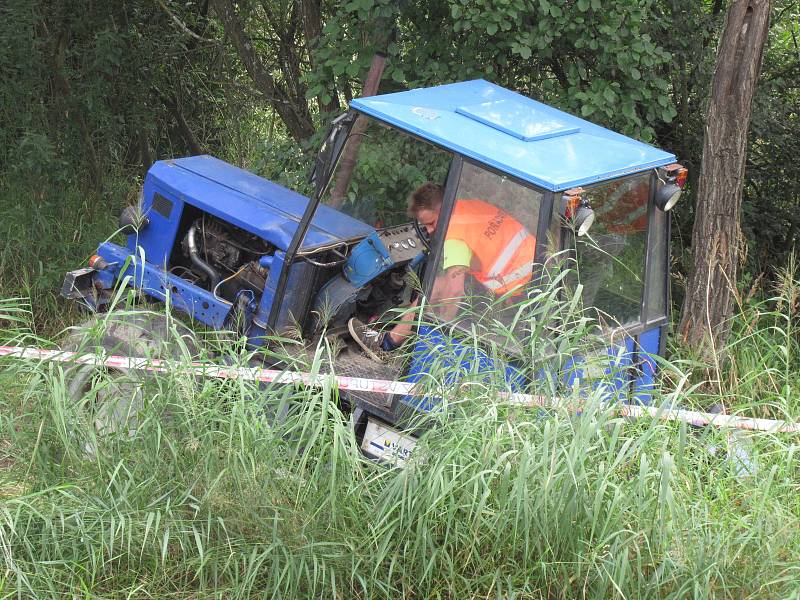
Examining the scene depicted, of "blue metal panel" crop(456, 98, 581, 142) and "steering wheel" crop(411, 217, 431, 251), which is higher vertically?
"blue metal panel" crop(456, 98, 581, 142)

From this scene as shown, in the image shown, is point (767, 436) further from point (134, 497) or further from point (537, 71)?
point (537, 71)

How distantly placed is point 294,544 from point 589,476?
106 centimetres

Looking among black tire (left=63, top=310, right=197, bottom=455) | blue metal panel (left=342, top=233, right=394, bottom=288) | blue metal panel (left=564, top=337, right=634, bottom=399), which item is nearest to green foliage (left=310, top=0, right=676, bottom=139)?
blue metal panel (left=342, top=233, right=394, bottom=288)

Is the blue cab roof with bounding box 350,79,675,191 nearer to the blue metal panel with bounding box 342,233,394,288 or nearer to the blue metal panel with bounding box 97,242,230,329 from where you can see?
the blue metal panel with bounding box 342,233,394,288

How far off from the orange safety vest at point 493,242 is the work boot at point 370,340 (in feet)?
2.55

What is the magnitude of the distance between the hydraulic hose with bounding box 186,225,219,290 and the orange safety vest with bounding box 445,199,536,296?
1.51 metres

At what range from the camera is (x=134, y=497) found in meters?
3.50

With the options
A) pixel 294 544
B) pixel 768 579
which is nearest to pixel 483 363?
pixel 294 544

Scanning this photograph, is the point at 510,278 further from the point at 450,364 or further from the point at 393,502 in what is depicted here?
the point at 393,502

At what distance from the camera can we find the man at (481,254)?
12.7 ft

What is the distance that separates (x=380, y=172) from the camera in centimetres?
451

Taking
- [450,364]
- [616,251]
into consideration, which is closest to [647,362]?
[616,251]

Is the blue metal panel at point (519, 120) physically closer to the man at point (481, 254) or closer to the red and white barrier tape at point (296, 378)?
the man at point (481, 254)

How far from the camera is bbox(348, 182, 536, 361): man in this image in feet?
12.7
